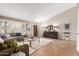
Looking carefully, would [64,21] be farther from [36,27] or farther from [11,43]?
[11,43]

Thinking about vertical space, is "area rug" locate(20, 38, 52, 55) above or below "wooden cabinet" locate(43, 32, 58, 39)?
below

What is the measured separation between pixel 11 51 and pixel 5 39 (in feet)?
1.21

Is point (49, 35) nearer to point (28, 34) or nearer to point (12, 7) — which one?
point (28, 34)

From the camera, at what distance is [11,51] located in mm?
2918

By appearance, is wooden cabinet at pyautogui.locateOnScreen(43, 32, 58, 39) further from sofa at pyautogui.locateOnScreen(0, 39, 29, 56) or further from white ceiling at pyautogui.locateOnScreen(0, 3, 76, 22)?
sofa at pyautogui.locateOnScreen(0, 39, 29, 56)

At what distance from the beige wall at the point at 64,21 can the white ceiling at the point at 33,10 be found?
123mm

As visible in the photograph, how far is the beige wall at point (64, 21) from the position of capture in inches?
117

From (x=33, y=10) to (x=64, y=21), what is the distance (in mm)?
965

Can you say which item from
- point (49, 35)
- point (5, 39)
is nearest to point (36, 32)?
point (49, 35)

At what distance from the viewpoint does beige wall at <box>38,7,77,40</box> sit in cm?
297

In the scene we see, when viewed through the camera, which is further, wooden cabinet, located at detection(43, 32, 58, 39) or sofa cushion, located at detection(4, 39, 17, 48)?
wooden cabinet, located at detection(43, 32, 58, 39)

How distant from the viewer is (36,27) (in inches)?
126

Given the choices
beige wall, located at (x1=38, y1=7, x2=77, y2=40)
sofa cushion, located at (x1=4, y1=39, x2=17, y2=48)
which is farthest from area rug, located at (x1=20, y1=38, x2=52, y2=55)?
sofa cushion, located at (x1=4, y1=39, x2=17, y2=48)

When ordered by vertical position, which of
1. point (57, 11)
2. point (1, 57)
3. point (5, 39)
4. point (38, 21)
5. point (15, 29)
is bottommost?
point (1, 57)
